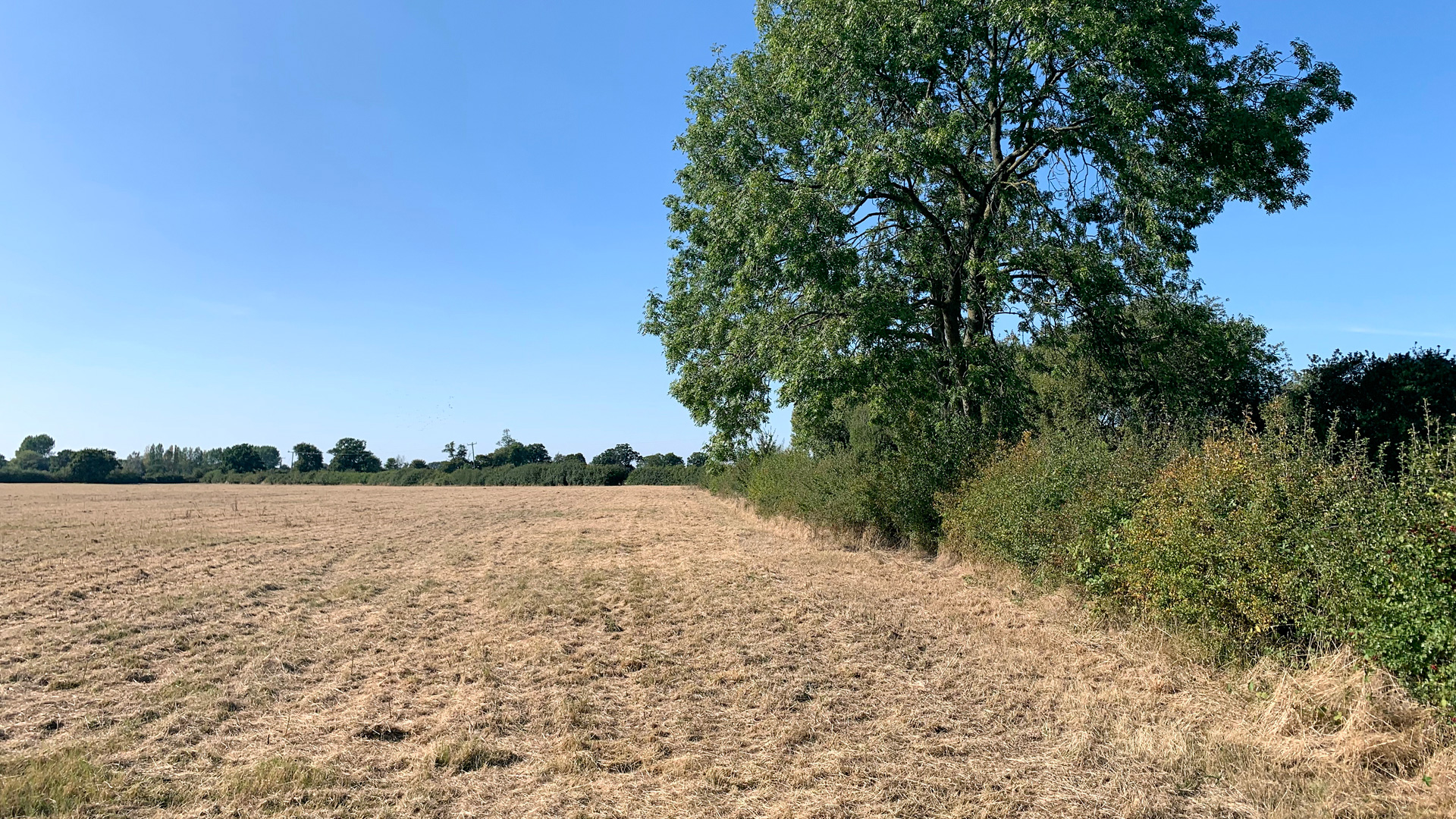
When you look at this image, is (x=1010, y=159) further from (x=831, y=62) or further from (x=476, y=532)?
(x=476, y=532)

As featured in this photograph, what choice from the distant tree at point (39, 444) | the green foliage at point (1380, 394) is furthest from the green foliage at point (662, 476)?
the distant tree at point (39, 444)

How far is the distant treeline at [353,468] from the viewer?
93812mm

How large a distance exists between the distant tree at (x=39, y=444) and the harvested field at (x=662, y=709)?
170631mm

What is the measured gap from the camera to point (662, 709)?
21.1 feet

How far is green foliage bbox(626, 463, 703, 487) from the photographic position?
293 feet

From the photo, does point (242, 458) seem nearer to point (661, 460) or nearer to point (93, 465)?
point (93, 465)

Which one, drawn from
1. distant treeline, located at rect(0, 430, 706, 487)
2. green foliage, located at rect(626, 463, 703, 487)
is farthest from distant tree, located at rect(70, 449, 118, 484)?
green foliage, located at rect(626, 463, 703, 487)

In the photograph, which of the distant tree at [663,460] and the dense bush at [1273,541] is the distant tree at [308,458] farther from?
the dense bush at [1273,541]

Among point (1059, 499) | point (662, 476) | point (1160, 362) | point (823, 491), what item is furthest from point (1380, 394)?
point (662, 476)

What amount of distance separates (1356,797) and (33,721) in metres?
9.51

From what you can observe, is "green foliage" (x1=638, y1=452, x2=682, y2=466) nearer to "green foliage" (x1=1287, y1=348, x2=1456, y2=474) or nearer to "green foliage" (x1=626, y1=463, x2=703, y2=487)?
"green foliage" (x1=626, y1=463, x2=703, y2=487)

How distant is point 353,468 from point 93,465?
1350 inches

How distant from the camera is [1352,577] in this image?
5.17 meters

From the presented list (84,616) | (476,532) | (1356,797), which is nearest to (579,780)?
(1356,797)
